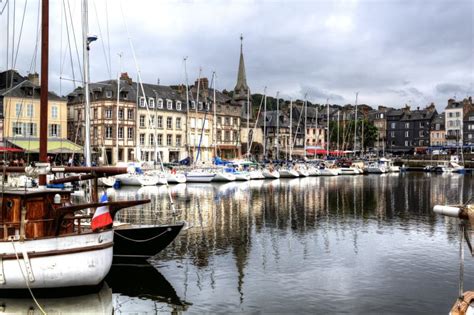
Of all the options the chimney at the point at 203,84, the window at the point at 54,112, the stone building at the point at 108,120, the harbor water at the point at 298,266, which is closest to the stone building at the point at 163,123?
the stone building at the point at 108,120

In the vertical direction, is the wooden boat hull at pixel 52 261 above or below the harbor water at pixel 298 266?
above

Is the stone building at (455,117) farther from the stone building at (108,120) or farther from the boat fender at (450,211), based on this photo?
the boat fender at (450,211)

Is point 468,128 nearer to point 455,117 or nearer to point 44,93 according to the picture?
point 455,117

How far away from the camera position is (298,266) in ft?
66.2

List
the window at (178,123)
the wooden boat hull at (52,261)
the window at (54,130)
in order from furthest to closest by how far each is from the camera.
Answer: the window at (178,123), the window at (54,130), the wooden boat hull at (52,261)

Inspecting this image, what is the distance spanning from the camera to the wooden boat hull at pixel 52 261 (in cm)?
1497

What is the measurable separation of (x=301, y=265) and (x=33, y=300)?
33.2 feet

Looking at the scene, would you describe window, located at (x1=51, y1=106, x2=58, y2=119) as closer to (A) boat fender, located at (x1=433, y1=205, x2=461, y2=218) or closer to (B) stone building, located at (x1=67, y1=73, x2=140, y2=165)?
(B) stone building, located at (x1=67, y1=73, x2=140, y2=165)

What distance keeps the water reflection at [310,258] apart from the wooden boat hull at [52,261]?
3320 mm

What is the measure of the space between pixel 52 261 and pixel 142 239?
16.7 ft

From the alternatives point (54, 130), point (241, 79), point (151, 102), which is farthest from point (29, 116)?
point (241, 79)

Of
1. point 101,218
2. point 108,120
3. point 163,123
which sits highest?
point 163,123

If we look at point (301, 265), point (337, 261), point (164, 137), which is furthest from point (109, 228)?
point (164, 137)

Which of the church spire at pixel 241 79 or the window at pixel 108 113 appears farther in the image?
the church spire at pixel 241 79
